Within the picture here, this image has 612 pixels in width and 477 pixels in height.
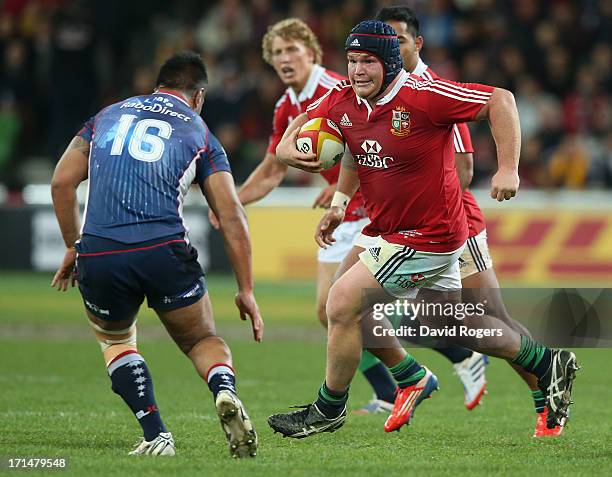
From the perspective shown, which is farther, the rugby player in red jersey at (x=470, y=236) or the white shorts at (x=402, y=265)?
the rugby player in red jersey at (x=470, y=236)

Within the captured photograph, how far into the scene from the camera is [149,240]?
6.30 meters

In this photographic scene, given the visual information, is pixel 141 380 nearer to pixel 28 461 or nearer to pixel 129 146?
pixel 28 461

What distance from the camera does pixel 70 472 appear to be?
5.81 metres

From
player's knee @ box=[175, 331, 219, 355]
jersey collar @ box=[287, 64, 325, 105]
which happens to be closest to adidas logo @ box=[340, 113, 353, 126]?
player's knee @ box=[175, 331, 219, 355]

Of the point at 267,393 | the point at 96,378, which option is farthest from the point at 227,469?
the point at 96,378

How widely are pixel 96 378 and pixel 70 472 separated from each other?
14.9 ft

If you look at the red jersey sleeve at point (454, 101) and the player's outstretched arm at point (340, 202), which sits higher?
the red jersey sleeve at point (454, 101)

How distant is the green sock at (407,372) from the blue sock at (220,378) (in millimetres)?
1833

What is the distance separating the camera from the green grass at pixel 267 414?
6199 mm

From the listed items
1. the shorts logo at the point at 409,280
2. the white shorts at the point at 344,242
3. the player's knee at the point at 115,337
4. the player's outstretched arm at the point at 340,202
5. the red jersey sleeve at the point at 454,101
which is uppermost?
the red jersey sleeve at the point at 454,101

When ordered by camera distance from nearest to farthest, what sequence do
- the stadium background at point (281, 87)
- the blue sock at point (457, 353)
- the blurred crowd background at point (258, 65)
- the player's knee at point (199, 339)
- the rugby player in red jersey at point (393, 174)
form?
1. the player's knee at point (199, 339)
2. the rugby player in red jersey at point (393, 174)
3. the blue sock at point (457, 353)
4. the stadium background at point (281, 87)
5. the blurred crowd background at point (258, 65)

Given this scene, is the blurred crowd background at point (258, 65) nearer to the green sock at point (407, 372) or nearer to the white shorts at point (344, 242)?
the white shorts at point (344, 242)

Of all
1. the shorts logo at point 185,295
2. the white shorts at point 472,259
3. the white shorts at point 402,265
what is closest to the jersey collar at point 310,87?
the white shorts at point 472,259
